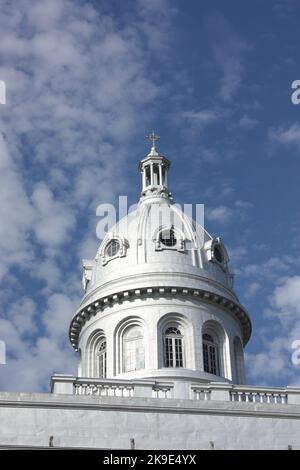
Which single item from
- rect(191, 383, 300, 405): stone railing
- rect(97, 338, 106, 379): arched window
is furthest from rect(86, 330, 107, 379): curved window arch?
rect(191, 383, 300, 405): stone railing

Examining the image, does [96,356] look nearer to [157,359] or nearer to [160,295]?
[157,359]

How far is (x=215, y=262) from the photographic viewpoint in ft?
182

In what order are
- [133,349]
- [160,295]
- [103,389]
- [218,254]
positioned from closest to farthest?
[103,389], [133,349], [160,295], [218,254]

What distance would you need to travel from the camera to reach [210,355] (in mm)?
51750

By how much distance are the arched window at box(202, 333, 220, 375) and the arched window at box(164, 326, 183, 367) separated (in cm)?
139

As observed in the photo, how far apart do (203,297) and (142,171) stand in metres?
12.7

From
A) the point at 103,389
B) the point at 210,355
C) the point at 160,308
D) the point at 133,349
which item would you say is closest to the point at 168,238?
the point at 160,308

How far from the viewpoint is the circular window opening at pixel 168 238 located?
54.8 m

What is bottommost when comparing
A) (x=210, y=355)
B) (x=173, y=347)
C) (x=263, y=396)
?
(x=263, y=396)

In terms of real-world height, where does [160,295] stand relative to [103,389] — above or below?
above

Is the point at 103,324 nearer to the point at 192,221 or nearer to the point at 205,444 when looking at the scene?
the point at 192,221

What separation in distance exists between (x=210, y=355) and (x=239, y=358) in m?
2.63

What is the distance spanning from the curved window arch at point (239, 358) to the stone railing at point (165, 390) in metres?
12.9
